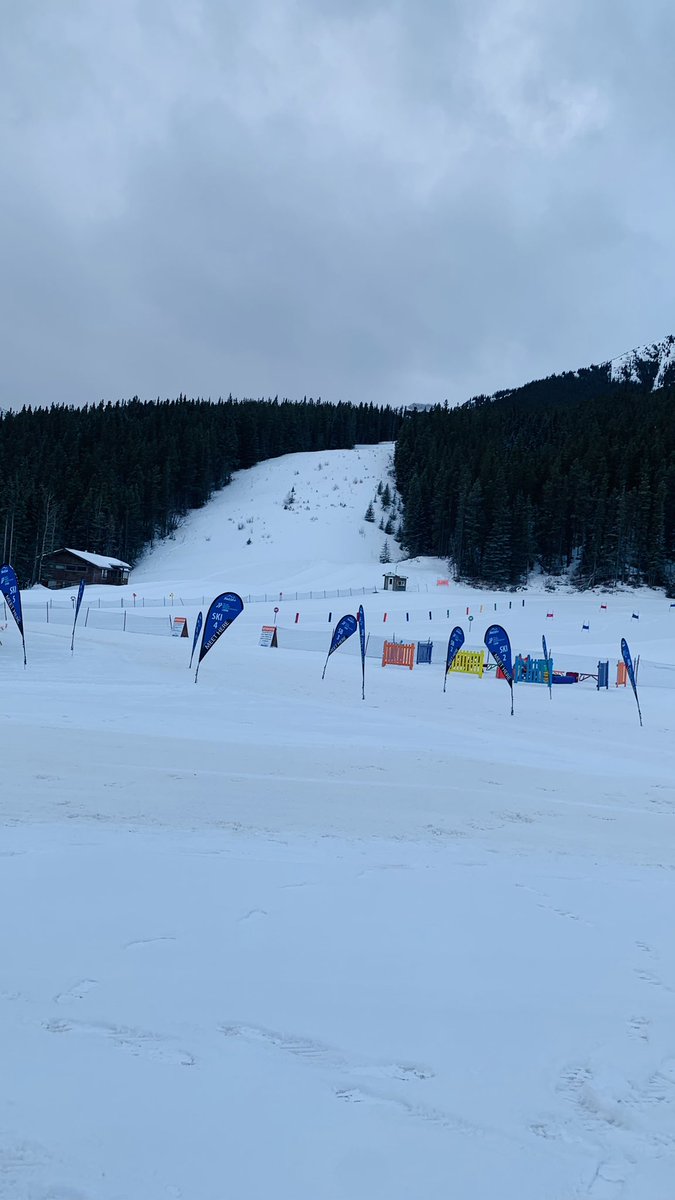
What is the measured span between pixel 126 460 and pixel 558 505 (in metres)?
52.7

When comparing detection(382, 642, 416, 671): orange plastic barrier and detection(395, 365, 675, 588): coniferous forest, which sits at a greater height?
detection(395, 365, 675, 588): coniferous forest

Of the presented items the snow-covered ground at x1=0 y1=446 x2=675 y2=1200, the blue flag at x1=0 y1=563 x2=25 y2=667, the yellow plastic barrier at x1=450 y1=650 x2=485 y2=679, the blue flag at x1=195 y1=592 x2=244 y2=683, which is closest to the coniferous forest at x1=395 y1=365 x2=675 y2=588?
the yellow plastic barrier at x1=450 y1=650 x2=485 y2=679

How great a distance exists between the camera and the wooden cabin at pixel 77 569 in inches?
2414

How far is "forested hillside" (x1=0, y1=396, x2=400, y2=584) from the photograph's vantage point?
2749 inches

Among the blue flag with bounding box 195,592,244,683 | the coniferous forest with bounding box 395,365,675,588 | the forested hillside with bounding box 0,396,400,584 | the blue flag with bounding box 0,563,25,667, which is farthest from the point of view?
the forested hillside with bounding box 0,396,400,584

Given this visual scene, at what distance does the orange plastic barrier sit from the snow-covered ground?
47.5ft

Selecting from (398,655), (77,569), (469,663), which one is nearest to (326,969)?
(469,663)

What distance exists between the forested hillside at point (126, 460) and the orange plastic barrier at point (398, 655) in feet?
171

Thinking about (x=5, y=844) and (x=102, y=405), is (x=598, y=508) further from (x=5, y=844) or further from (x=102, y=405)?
(x=102, y=405)

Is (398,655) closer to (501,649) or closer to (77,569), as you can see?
(501,649)

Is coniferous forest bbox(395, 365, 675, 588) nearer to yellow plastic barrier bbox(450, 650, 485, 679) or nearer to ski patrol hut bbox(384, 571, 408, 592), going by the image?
ski patrol hut bbox(384, 571, 408, 592)

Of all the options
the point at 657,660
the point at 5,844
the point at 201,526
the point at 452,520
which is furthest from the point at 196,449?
the point at 5,844

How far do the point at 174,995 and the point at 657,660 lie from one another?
101 feet

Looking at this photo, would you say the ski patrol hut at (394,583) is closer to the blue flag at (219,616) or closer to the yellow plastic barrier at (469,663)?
the yellow plastic barrier at (469,663)
